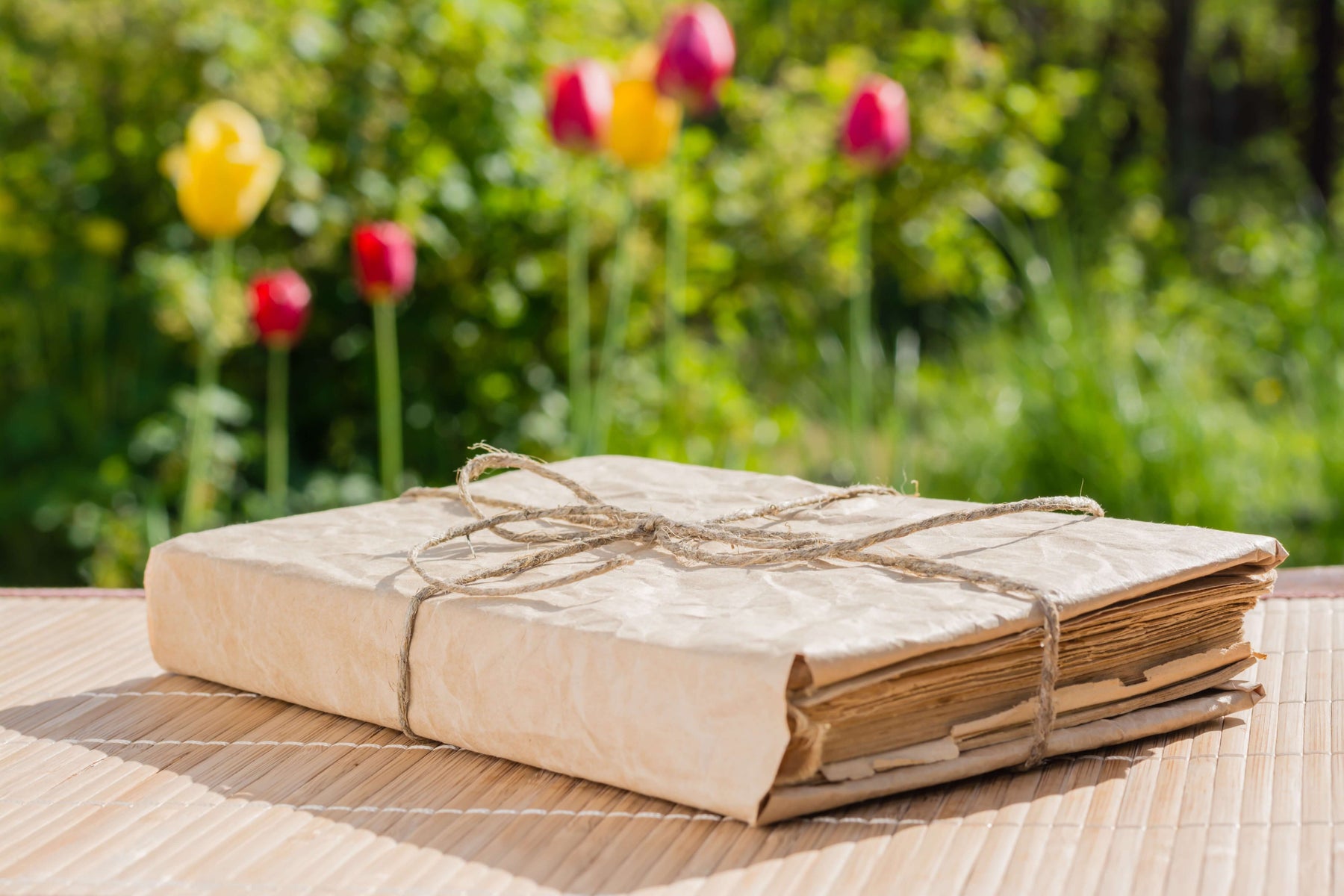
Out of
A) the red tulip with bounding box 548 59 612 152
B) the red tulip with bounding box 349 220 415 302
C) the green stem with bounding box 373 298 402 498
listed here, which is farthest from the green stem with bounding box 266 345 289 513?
the red tulip with bounding box 548 59 612 152

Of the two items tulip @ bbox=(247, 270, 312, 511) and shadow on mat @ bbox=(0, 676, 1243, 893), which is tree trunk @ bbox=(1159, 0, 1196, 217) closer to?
tulip @ bbox=(247, 270, 312, 511)

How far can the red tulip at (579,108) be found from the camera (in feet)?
6.06

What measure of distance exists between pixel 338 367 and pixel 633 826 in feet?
7.11

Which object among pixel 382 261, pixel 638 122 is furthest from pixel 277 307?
pixel 638 122

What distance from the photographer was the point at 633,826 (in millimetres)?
592

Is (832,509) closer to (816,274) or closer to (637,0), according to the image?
(816,274)

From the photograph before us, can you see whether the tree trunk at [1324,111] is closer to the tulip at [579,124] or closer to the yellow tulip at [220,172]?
the tulip at [579,124]

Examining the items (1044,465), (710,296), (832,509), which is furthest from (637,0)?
(832,509)

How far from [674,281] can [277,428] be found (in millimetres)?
744

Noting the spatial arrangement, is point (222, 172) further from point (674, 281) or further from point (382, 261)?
point (674, 281)

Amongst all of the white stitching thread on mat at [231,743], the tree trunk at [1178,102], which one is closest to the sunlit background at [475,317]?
the white stitching thread on mat at [231,743]

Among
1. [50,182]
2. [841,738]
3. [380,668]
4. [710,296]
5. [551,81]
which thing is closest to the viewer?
[841,738]

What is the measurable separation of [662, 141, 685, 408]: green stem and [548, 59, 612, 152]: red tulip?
17.3 inches

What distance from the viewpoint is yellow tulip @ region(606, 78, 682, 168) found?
77.4 inches
